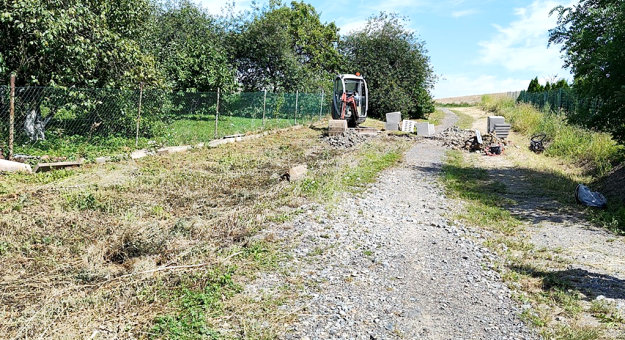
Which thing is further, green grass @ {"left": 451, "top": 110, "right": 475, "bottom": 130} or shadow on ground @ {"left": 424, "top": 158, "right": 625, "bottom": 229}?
green grass @ {"left": 451, "top": 110, "right": 475, "bottom": 130}

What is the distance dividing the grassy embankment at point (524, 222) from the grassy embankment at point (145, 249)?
7.86ft

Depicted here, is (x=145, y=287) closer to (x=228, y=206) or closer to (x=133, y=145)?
(x=228, y=206)

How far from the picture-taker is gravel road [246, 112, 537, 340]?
164 inches

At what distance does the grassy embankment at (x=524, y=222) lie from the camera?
4500 millimetres

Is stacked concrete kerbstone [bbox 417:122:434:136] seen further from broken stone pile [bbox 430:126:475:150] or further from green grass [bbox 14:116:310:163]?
green grass [bbox 14:116:310:163]

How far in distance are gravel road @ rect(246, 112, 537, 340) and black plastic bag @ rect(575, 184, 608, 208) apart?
3.27 meters

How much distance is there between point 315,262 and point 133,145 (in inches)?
349

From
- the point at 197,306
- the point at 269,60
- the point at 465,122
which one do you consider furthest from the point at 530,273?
the point at 465,122

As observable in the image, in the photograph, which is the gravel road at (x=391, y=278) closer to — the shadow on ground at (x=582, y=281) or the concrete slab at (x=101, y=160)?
the shadow on ground at (x=582, y=281)

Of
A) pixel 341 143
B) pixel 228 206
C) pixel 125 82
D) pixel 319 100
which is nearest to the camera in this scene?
pixel 228 206

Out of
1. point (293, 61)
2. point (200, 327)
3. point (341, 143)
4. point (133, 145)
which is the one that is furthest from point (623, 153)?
point (293, 61)

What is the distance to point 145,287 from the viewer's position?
4.41 metres

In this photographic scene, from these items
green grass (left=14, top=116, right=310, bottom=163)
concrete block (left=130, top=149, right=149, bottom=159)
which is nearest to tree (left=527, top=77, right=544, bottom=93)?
green grass (left=14, top=116, right=310, bottom=163)

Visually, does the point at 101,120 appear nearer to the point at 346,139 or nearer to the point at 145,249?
the point at 346,139
